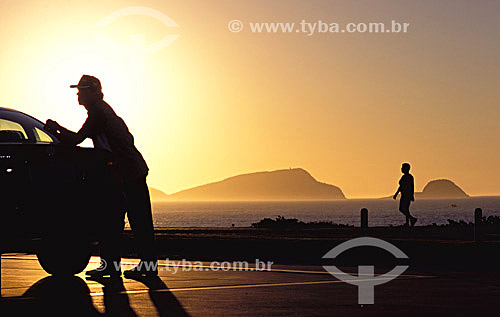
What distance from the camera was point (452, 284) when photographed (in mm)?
12195

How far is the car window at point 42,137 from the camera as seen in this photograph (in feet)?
38.7

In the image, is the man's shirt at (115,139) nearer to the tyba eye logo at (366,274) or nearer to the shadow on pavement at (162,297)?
the shadow on pavement at (162,297)

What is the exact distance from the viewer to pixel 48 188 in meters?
10.4

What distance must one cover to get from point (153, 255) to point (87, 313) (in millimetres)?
3528

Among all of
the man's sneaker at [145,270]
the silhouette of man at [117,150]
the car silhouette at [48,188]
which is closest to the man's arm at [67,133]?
the silhouette of man at [117,150]

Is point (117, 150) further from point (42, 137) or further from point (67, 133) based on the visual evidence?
point (42, 137)

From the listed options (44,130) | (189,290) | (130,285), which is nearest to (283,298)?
(189,290)

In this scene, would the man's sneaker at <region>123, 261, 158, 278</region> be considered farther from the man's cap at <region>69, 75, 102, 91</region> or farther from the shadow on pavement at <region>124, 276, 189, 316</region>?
the man's cap at <region>69, 75, 102, 91</region>

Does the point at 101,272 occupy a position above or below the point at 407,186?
below

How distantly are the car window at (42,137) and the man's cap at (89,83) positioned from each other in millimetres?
721

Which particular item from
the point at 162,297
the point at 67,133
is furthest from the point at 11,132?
the point at 162,297

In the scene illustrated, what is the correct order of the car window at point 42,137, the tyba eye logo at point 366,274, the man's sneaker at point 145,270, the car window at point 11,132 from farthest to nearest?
the man's sneaker at point 145,270, the car window at point 42,137, the car window at point 11,132, the tyba eye logo at point 366,274

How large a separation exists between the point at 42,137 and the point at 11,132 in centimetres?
47

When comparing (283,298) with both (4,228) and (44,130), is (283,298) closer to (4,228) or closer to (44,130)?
(4,228)
